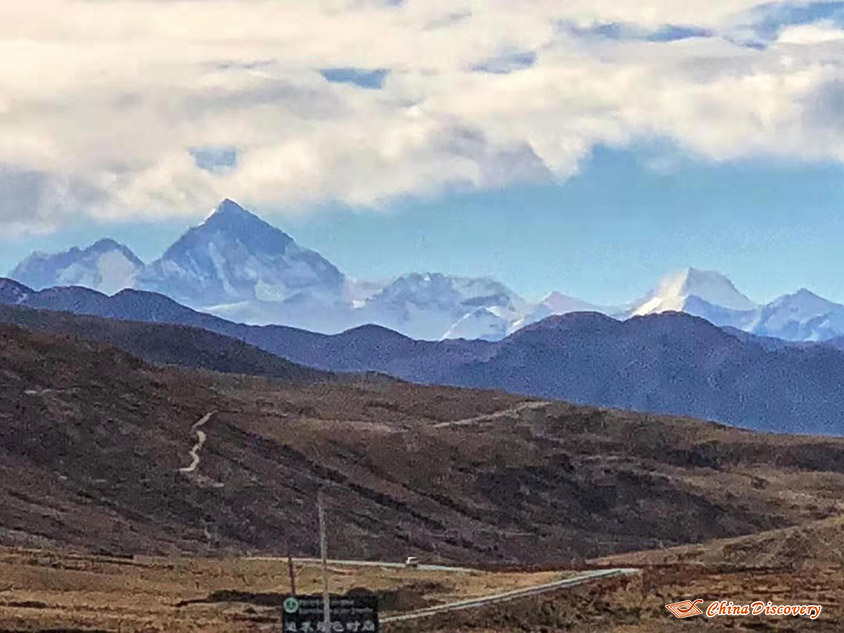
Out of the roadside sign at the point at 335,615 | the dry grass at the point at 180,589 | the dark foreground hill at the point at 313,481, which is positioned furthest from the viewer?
the dark foreground hill at the point at 313,481

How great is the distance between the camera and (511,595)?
6575 centimetres

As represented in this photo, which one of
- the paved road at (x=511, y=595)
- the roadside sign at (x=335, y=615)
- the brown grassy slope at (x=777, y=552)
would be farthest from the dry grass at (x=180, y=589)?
the brown grassy slope at (x=777, y=552)

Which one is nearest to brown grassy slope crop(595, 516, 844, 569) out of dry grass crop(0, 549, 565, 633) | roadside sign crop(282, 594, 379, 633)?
dry grass crop(0, 549, 565, 633)

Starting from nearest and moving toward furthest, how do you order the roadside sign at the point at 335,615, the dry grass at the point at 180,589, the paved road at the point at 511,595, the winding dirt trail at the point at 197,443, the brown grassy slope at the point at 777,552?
the roadside sign at the point at 335,615 < the dry grass at the point at 180,589 < the paved road at the point at 511,595 < the brown grassy slope at the point at 777,552 < the winding dirt trail at the point at 197,443

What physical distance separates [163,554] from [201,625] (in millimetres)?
50932

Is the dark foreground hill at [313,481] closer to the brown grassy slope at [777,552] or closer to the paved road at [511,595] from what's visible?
the brown grassy slope at [777,552]

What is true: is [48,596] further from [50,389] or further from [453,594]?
[50,389]

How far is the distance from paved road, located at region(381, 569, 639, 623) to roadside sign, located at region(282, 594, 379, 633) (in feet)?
63.0

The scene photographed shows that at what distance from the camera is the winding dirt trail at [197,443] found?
14512 cm

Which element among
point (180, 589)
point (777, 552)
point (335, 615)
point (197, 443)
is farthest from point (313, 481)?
point (335, 615)

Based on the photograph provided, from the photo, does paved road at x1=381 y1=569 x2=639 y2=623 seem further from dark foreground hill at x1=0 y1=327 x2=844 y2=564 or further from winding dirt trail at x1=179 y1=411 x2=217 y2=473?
winding dirt trail at x1=179 y1=411 x2=217 y2=473

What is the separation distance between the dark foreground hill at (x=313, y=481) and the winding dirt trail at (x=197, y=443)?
25.1 inches

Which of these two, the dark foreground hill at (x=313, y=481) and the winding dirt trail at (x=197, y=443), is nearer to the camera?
the dark foreground hill at (x=313, y=481)

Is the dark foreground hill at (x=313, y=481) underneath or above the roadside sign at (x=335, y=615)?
underneath
